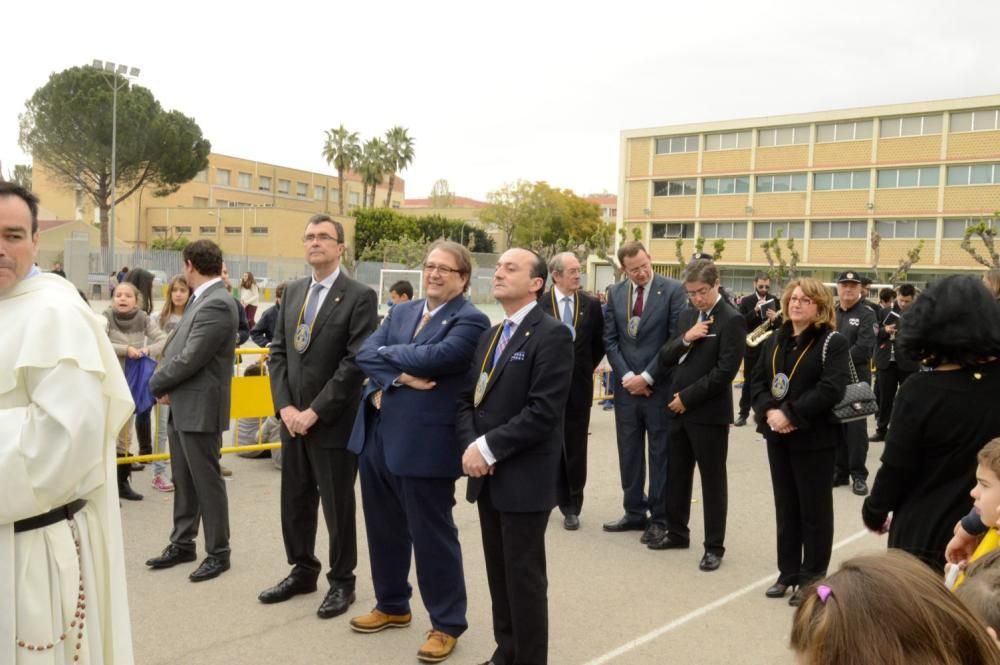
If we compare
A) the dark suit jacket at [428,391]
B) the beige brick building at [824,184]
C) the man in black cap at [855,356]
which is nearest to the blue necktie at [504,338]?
the dark suit jacket at [428,391]

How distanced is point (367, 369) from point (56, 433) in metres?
2.34

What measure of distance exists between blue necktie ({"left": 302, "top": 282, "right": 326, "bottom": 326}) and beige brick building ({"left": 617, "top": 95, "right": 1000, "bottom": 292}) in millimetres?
53615

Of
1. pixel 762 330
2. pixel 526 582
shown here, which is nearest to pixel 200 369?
pixel 526 582

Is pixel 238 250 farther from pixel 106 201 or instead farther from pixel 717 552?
pixel 717 552

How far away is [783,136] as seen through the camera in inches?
2293

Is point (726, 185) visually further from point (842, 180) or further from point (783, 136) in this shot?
point (842, 180)

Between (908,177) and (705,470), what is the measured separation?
54.0m

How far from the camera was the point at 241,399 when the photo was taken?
28.3 ft

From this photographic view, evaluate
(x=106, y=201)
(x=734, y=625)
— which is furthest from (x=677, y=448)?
(x=106, y=201)

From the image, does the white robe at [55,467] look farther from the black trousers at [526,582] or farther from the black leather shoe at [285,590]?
the black leather shoe at [285,590]

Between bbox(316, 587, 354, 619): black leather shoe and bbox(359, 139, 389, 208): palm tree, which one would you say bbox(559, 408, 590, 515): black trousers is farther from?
bbox(359, 139, 389, 208): palm tree

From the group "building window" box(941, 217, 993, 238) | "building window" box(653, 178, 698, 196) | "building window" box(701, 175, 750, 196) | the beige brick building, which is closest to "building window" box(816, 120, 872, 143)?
the beige brick building

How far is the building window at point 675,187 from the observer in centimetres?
6272

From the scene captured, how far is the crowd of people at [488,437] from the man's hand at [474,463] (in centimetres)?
1
